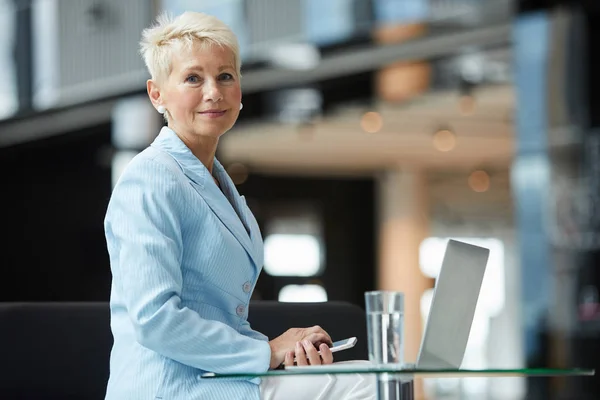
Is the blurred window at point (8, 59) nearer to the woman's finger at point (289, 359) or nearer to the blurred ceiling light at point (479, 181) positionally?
the blurred ceiling light at point (479, 181)

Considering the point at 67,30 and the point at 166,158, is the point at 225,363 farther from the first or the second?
the point at 67,30

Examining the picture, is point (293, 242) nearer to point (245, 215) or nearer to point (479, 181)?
point (479, 181)

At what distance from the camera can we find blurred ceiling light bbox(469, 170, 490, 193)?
52.4 ft

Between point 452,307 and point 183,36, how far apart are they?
0.76 m

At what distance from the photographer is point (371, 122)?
40.1 ft

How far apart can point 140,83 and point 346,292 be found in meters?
7.62

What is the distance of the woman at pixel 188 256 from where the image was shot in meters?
2.03

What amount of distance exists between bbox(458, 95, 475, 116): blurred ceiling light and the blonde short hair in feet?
27.9

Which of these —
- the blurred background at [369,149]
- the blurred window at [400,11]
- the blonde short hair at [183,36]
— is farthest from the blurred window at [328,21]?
the blonde short hair at [183,36]

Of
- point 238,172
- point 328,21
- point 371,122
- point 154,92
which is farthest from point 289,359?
point 238,172

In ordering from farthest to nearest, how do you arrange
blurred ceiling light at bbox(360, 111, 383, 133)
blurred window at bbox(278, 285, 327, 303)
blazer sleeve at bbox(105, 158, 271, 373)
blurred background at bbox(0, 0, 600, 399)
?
blurred window at bbox(278, 285, 327, 303)
blurred ceiling light at bbox(360, 111, 383, 133)
blurred background at bbox(0, 0, 600, 399)
blazer sleeve at bbox(105, 158, 271, 373)

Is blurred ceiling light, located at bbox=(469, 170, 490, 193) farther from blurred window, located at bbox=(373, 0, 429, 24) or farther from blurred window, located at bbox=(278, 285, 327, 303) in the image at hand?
blurred window, located at bbox=(373, 0, 429, 24)

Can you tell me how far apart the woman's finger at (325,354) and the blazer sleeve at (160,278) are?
0.10 metres

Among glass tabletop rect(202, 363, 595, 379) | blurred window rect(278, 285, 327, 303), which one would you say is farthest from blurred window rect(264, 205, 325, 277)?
glass tabletop rect(202, 363, 595, 379)
